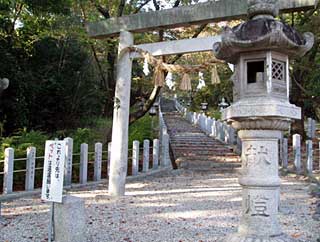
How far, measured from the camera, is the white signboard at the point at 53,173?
4.96 metres

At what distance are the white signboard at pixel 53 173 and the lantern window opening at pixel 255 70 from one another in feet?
8.63

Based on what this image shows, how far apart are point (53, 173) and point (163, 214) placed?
2749mm

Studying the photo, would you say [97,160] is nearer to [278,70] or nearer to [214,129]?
[278,70]

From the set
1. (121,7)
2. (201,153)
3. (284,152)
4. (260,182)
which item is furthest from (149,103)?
(260,182)

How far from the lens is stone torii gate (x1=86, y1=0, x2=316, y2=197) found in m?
7.57

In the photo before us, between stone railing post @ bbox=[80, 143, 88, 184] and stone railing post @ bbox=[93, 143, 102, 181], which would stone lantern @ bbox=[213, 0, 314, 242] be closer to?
stone railing post @ bbox=[80, 143, 88, 184]

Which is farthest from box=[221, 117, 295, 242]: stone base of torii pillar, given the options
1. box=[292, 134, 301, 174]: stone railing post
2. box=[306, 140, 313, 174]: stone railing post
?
box=[292, 134, 301, 174]: stone railing post

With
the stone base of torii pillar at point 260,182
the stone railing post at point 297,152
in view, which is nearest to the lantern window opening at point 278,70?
the stone base of torii pillar at point 260,182

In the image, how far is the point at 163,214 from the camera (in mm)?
7109

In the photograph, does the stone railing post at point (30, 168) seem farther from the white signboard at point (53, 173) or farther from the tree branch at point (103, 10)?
the tree branch at point (103, 10)

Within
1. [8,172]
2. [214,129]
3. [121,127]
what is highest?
[214,129]

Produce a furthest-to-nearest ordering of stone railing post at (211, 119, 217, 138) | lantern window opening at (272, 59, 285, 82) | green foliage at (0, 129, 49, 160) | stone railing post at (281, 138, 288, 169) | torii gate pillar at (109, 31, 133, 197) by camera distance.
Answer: stone railing post at (211, 119, 217, 138) → stone railing post at (281, 138, 288, 169) → green foliage at (0, 129, 49, 160) → torii gate pillar at (109, 31, 133, 197) → lantern window opening at (272, 59, 285, 82)

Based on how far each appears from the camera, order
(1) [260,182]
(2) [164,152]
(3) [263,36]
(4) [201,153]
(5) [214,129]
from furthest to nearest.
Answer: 1. (5) [214,129]
2. (4) [201,153]
3. (2) [164,152]
4. (1) [260,182]
5. (3) [263,36]

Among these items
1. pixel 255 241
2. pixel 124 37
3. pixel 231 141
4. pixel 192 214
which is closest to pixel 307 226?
pixel 192 214
